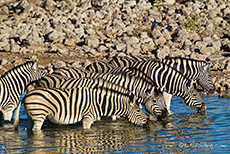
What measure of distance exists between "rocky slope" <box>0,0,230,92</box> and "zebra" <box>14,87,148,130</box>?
622cm

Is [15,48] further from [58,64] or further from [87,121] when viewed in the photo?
[87,121]

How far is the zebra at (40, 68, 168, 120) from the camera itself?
11.8 metres

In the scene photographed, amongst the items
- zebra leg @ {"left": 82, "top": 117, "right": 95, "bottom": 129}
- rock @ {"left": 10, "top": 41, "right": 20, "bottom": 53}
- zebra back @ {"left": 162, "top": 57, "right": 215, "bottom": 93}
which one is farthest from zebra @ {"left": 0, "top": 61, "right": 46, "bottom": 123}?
rock @ {"left": 10, "top": 41, "right": 20, "bottom": 53}

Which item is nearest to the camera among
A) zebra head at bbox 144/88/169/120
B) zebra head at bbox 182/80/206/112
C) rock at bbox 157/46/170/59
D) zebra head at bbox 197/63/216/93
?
zebra head at bbox 144/88/169/120

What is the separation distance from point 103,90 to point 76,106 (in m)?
0.89

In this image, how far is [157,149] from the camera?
8734mm

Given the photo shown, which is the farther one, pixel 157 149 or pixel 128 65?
pixel 128 65

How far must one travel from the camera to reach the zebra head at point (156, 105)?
11.8 m

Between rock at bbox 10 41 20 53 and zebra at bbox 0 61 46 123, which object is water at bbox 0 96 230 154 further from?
rock at bbox 10 41 20 53

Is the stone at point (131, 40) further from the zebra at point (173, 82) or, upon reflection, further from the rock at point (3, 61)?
the zebra at point (173, 82)

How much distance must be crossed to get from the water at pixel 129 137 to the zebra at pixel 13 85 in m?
0.51

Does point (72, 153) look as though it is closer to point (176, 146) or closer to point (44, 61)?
point (176, 146)

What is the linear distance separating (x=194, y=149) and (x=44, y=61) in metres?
11.2

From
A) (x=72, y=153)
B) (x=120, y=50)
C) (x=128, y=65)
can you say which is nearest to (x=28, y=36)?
(x=120, y=50)
